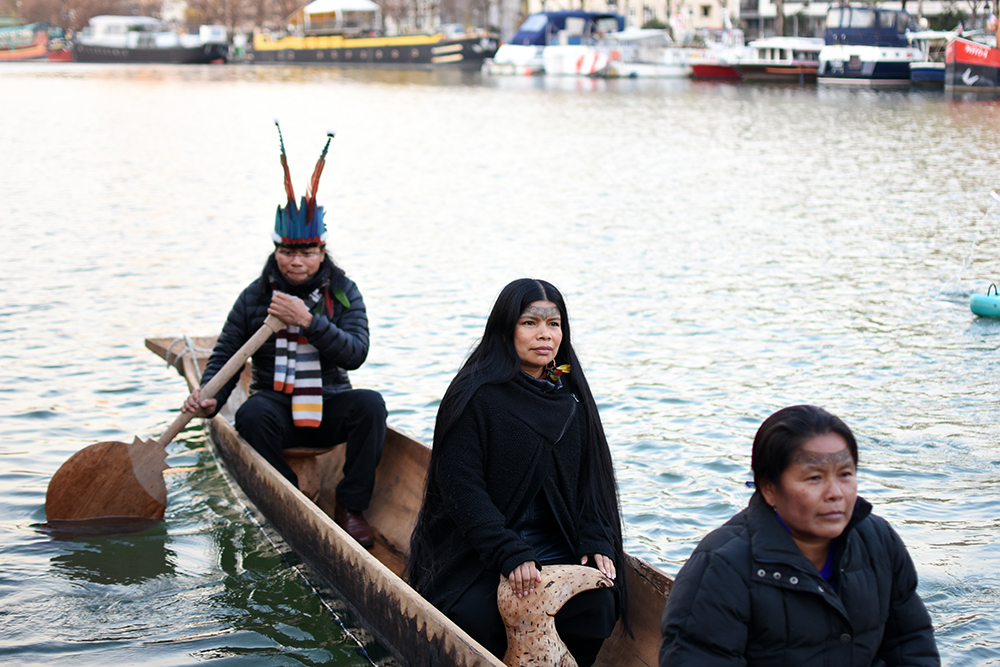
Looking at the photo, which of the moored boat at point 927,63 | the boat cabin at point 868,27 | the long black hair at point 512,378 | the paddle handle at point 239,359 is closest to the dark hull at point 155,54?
the boat cabin at point 868,27

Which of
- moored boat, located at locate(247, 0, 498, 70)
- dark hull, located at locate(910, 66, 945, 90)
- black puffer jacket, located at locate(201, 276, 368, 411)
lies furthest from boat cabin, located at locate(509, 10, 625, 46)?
black puffer jacket, located at locate(201, 276, 368, 411)

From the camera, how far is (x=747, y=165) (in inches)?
866

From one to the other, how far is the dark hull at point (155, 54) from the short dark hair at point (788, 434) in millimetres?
76120

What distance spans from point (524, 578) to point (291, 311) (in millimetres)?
2209

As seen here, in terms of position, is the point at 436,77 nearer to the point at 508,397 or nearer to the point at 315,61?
the point at 315,61

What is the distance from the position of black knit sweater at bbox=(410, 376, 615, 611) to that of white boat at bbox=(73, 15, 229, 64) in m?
74.9

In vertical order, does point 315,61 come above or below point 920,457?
above

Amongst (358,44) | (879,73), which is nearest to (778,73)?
(879,73)

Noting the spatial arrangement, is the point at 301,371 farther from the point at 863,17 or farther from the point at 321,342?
the point at 863,17

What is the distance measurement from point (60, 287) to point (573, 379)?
9783 mm

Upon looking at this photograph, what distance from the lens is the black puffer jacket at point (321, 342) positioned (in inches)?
212

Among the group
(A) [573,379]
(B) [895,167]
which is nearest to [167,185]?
(B) [895,167]

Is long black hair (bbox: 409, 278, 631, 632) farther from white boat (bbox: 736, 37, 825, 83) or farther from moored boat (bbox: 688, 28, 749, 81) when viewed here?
moored boat (bbox: 688, 28, 749, 81)

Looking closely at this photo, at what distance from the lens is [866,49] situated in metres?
43.6
